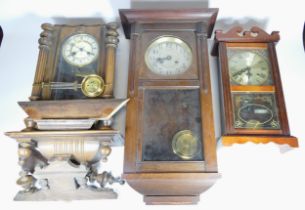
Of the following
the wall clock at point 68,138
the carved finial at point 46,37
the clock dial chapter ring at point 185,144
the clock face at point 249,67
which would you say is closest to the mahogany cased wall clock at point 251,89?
the clock face at point 249,67

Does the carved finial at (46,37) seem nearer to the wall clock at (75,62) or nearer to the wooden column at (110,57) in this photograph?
the wall clock at (75,62)

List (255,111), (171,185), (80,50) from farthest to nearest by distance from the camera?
1. (80,50)
2. (255,111)
3. (171,185)

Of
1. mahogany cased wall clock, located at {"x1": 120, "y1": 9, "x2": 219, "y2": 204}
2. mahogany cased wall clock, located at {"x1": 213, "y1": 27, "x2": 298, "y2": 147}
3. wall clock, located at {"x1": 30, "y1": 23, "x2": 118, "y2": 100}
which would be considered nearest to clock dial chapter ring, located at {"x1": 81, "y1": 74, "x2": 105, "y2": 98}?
wall clock, located at {"x1": 30, "y1": 23, "x2": 118, "y2": 100}

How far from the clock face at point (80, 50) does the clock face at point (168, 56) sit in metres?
0.23

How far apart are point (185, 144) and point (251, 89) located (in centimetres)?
37

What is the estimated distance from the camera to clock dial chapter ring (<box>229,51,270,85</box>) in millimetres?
1258

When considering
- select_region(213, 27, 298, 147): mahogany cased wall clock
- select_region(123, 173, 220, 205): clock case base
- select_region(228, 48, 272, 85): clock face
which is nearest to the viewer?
select_region(123, 173, 220, 205): clock case base

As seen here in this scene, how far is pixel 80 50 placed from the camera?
4.25 feet

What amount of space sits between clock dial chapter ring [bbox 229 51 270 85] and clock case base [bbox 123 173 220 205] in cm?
44

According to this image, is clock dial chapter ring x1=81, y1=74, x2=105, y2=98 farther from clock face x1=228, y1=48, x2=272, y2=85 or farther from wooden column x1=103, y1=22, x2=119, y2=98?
clock face x1=228, y1=48, x2=272, y2=85

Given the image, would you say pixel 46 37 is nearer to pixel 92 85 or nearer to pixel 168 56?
pixel 92 85

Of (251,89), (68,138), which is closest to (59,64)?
(68,138)

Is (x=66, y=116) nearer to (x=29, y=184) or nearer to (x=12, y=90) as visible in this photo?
(x=29, y=184)

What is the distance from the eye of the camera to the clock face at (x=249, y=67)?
126cm
